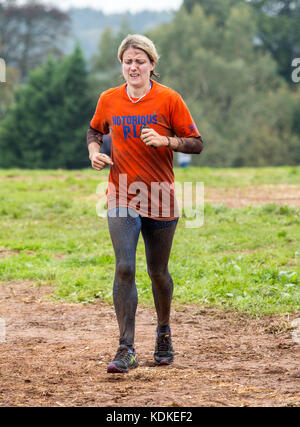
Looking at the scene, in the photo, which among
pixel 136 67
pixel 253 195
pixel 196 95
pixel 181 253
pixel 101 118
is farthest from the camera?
pixel 196 95

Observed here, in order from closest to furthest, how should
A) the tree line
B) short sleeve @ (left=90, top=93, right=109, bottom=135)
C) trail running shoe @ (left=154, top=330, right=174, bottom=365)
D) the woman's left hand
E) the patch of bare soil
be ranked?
the woman's left hand < short sleeve @ (left=90, top=93, right=109, bottom=135) < trail running shoe @ (left=154, top=330, right=174, bottom=365) < the patch of bare soil < the tree line

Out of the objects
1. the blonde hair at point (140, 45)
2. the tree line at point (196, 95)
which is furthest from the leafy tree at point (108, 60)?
the blonde hair at point (140, 45)

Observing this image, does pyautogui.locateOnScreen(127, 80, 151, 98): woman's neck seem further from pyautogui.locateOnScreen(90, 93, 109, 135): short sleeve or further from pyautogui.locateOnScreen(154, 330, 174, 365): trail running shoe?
pyautogui.locateOnScreen(154, 330, 174, 365): trail running shoe

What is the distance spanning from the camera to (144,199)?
17.0 feet

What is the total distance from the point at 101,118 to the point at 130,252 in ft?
3.36

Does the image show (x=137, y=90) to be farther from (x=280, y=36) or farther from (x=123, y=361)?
(x=280, y=36)

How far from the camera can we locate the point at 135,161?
5141mm

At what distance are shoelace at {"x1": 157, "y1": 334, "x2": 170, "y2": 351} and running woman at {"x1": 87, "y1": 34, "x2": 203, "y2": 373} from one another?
308 millimetres

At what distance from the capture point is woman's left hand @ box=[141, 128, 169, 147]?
4941 mm

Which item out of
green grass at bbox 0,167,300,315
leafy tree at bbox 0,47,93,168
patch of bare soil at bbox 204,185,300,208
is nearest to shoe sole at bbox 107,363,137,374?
green grass at bbox 0,167,300,315

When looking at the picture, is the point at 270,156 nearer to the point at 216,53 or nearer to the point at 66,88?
the point at 216,53

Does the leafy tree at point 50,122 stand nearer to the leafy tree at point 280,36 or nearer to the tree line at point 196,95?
the tree line at point 196,95

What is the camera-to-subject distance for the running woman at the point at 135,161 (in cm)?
512

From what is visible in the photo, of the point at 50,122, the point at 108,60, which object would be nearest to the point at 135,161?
the point at 50,122
